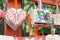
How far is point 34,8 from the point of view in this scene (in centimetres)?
75

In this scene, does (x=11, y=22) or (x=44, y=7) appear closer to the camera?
(x=11, y=22)

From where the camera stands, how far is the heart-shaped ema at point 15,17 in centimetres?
67

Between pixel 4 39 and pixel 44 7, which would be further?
pixel 44 7

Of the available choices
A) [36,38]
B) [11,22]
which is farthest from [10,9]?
[36,38]

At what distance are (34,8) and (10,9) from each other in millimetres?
121

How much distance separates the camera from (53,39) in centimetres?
73

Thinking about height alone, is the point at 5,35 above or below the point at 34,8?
below

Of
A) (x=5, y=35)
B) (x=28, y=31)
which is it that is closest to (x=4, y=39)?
(x=5, y=35)

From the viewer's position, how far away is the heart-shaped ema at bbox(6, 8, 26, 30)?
2.18 feet

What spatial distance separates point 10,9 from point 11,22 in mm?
62

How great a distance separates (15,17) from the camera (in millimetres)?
675

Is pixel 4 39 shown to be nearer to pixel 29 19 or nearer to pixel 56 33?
pixel 29 19

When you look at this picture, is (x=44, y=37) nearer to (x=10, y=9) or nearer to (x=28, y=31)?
(x=28, y=31)

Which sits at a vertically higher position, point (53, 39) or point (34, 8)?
point (34, 8)
